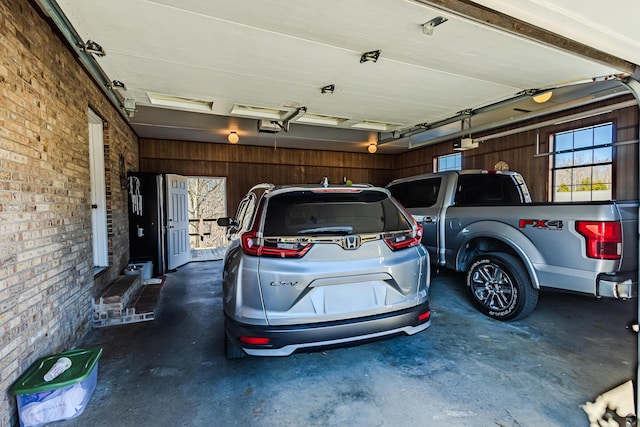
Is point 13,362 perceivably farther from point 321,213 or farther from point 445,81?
point 445,81

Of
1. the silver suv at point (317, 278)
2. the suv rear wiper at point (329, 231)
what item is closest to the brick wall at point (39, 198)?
the silver suv at point (317, 278)

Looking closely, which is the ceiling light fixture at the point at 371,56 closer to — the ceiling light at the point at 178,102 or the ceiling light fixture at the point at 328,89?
the ceiling light fixture at the point at 328,89

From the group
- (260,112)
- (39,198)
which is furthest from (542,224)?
(39,198)

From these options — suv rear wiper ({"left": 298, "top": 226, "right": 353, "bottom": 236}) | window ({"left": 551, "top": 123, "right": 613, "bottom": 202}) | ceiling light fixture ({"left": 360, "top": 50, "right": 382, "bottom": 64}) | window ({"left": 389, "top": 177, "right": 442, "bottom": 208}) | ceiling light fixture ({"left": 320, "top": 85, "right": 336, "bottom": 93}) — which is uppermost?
ceiling light fixture ({"left": 320, "top": 85, "right": 336, "bottom": 93})

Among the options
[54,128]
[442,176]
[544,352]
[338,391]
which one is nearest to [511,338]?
[544,352]

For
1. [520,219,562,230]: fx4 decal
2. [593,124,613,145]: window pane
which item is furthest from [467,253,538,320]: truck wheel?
[593,124,613,145]: window pane

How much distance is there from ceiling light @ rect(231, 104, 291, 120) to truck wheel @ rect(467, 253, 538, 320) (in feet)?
11.7

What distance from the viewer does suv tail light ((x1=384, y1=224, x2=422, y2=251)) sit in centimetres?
221

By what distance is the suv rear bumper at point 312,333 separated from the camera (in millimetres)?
1925

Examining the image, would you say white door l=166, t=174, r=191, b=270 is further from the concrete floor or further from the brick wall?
the concrete floor

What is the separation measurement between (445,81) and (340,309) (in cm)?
303

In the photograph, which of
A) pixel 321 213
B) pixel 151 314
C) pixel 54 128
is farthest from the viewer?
pixel 151 314

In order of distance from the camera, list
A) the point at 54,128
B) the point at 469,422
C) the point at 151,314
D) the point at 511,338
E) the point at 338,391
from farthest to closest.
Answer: the point at 151,314 < the point at 511,338 < the point at 54,128 < the point at 338,391 < the point at 469,422

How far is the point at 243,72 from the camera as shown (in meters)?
3.34
